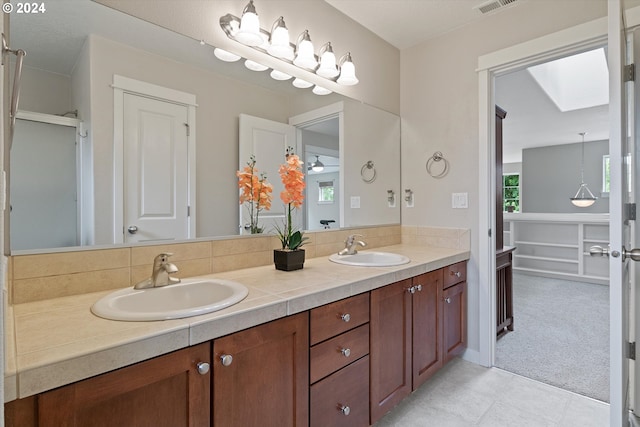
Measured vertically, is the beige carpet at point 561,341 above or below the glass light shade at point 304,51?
below

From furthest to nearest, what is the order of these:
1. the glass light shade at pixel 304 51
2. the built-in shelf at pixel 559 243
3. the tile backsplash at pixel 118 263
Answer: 1. the built-in shelf at pixel 559 243
2. the glass light shade at pixel 304 51
3. the tile backsplash at pixel 118 263

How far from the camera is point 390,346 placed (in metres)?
1.64

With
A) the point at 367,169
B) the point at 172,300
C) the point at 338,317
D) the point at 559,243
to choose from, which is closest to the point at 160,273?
the point at 172,300

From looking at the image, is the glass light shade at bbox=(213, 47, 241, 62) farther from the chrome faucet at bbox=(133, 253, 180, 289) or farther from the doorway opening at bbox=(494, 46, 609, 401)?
the doorway opening at bbox=(494, 46, 609, 401)

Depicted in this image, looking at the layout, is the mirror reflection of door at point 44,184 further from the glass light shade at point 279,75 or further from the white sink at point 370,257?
the white sink at point 370,257

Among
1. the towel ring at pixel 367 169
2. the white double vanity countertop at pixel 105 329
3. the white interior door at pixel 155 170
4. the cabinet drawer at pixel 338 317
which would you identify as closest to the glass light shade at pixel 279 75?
the white interior door at pixel 155 170

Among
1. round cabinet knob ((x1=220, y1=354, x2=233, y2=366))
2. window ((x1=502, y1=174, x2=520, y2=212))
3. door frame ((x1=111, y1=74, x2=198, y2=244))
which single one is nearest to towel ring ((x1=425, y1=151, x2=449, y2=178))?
door frame ((x1=111, y1=74, x2=198, y2=244))

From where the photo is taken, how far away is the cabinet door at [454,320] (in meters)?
2.10

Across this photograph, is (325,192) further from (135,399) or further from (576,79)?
(576,79)

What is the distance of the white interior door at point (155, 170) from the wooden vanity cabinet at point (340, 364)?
2.54ft

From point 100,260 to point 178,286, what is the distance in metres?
0.31

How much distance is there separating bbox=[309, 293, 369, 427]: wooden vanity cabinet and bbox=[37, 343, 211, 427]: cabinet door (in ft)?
1.49

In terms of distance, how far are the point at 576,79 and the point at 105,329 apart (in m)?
4.73

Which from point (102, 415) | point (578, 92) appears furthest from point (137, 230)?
point (578, 92)
